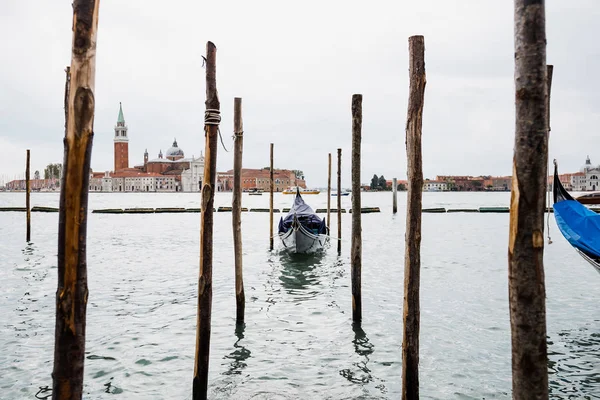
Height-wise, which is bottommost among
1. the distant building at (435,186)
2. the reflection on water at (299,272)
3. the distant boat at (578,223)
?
the reflection on water at (299,272)

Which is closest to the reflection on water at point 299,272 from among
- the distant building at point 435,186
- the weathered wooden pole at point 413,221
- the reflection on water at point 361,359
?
the reflection on water at point 361,359

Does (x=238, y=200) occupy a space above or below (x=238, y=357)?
above

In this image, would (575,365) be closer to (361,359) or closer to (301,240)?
(361,359)

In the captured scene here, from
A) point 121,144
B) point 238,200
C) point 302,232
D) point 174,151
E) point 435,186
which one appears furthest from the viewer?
point 435,186

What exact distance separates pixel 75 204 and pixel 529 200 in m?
2.09

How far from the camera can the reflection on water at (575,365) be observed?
4.36 m

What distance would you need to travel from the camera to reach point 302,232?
13.1 m

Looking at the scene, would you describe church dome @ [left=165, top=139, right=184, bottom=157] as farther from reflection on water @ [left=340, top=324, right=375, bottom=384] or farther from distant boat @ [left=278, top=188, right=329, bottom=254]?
reflection on water @ [left=340, top=324, right=375, bottom=384]

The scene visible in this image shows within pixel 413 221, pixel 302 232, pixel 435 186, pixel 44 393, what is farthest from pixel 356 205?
pixel 435 186

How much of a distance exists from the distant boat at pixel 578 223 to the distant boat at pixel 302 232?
7.21 m

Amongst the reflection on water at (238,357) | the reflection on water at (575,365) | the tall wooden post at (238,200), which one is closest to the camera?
the reflection on water at (575,365)

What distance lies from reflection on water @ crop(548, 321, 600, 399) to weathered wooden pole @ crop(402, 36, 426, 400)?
1437 mm

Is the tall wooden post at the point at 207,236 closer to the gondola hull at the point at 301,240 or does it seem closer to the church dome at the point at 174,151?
the gondola hull at the point at 301,240

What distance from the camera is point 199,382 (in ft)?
13.1
